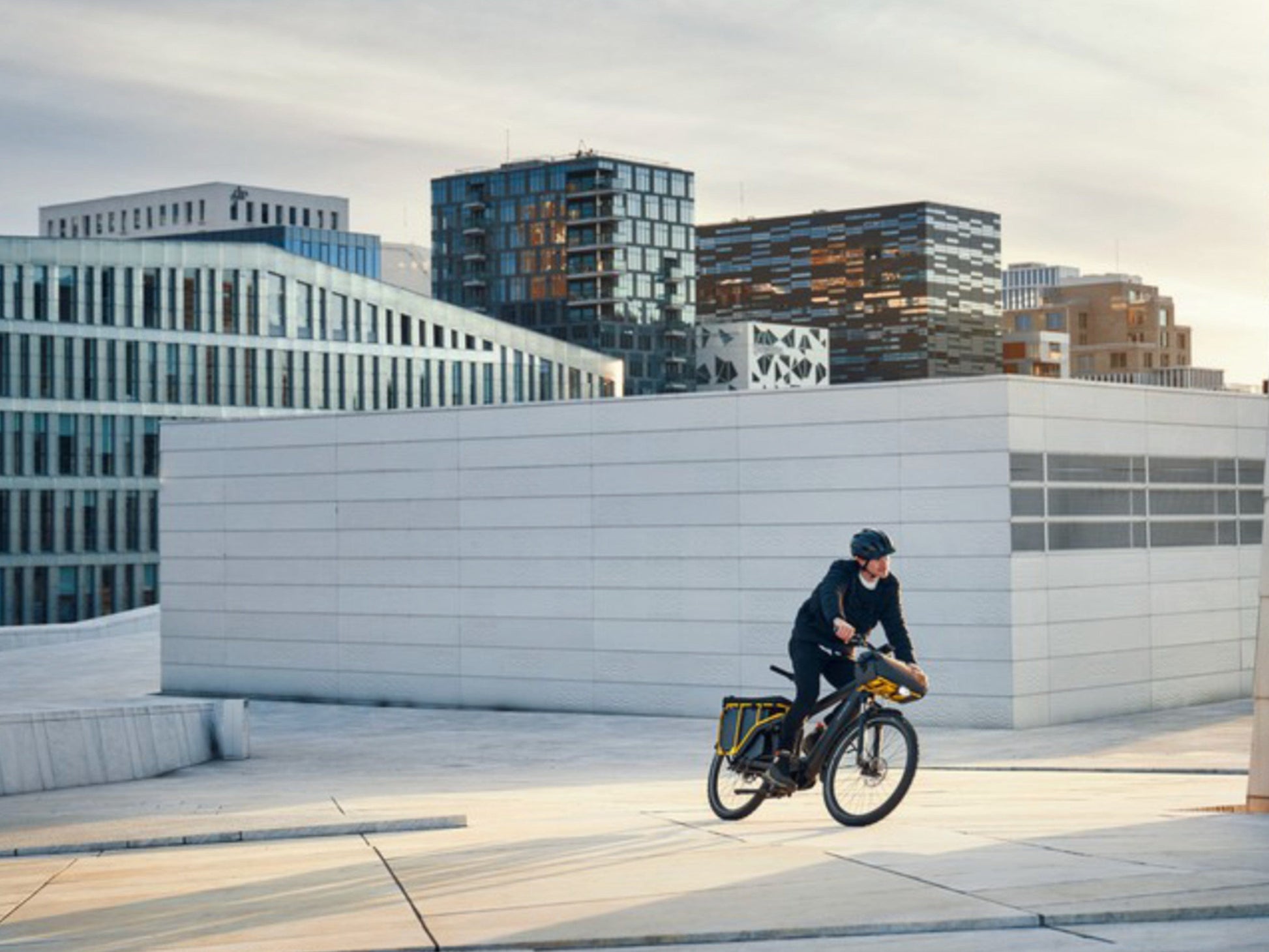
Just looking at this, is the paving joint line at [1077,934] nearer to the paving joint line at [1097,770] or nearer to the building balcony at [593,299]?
the paving joint line at [1097,770]

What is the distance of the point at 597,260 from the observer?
170375 millimetres

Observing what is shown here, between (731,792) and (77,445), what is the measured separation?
79.0 meters

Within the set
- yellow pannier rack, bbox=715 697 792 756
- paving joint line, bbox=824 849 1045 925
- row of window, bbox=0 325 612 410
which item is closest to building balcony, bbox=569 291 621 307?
row of window, bbox=0 325 612 410

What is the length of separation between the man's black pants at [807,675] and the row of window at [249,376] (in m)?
66.6

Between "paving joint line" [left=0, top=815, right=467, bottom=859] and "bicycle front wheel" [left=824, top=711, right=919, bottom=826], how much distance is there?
233cm

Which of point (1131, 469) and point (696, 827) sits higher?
point (1131, 469)

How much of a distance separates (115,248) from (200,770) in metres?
68.0

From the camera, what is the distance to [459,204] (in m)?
180

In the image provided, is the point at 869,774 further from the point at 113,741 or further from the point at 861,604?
the point at 113,741

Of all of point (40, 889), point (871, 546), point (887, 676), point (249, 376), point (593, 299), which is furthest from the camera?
point (593, 299)

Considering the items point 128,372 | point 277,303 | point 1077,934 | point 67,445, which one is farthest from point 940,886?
point 277,303

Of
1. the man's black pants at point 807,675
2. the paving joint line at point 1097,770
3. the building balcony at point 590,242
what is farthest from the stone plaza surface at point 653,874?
the building balcony at point 590,242

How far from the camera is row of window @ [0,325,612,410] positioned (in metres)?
85.9

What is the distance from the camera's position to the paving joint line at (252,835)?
11.8 meters
